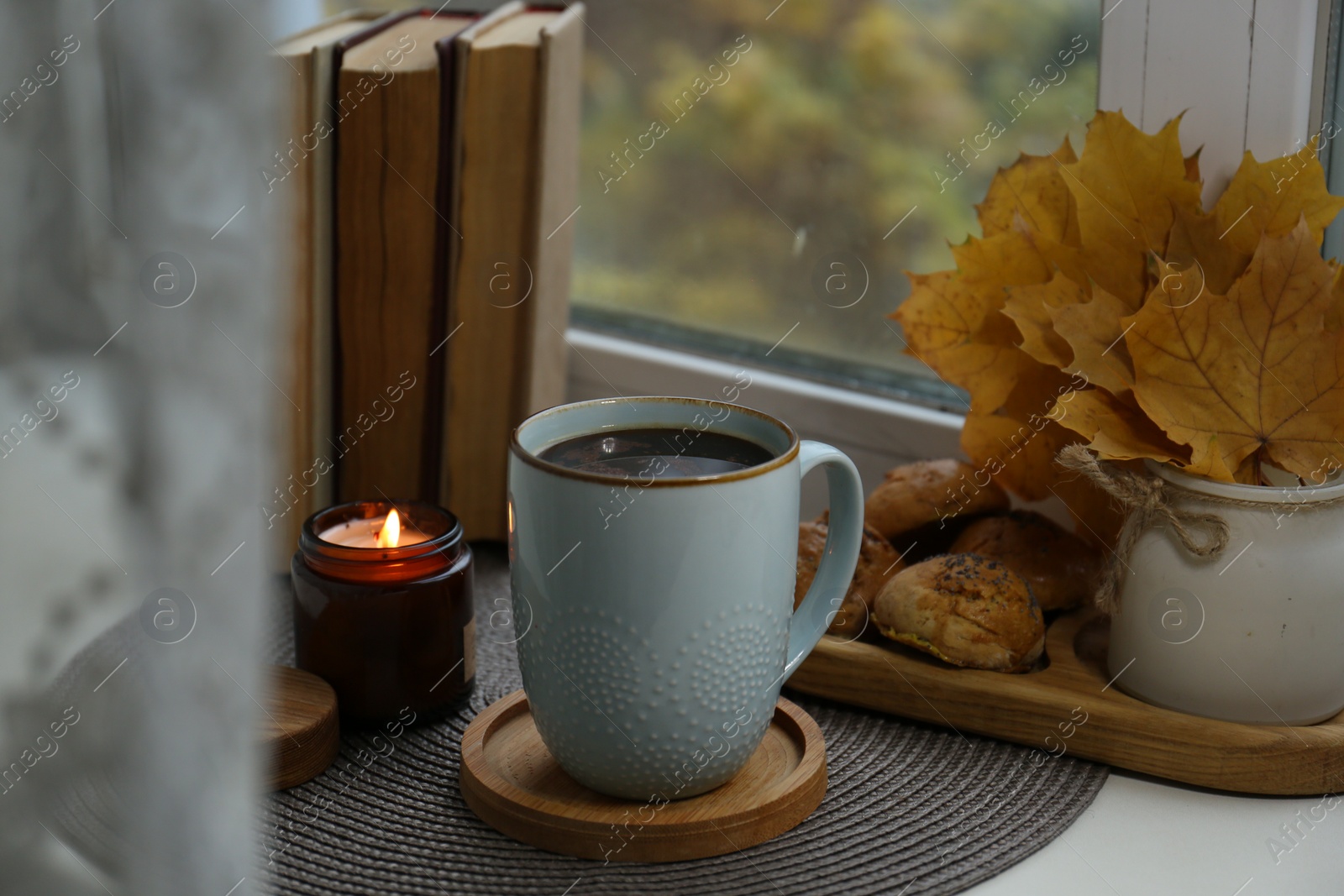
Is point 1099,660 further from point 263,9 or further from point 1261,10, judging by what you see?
point 263,9

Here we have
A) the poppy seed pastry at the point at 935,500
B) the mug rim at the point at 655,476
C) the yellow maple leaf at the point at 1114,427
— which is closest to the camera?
the mug rim at the point at 655,476

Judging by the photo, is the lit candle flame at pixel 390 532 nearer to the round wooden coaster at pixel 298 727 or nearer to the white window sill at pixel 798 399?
the round wooden coaster at pixel 298 727

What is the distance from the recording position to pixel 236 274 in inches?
8.9

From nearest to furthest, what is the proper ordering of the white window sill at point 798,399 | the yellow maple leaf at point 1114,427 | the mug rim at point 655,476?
1. the mug rim at point 655,476
2. the yellow maple leaf at point 1114,427
3. the white window sill at point 798,399

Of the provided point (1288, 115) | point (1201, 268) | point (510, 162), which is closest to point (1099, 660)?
point (1201, 268)

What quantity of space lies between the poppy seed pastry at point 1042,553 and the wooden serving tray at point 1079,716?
0.02 meters

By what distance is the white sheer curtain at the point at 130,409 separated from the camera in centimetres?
21

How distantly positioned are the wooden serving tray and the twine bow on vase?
0.06m

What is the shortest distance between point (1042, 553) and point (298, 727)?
422 millimetres

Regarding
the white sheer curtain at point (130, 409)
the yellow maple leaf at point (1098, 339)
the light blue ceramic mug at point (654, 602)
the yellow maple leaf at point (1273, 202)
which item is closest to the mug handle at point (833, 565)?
the light blue ceramic mug at point (654, 602)

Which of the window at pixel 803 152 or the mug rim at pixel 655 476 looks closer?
the mug rim at pixel 655 476

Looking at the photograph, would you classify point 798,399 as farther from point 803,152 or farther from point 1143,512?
point 1143,512

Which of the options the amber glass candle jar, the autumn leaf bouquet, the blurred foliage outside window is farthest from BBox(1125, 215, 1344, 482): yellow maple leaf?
the amber glass candle jar

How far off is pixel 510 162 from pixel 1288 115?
0.48 metres
